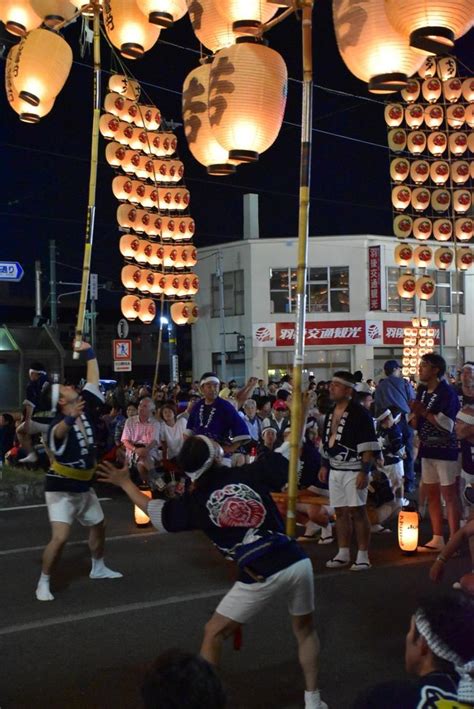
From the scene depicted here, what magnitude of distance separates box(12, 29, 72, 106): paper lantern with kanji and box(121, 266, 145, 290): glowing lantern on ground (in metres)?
9.97

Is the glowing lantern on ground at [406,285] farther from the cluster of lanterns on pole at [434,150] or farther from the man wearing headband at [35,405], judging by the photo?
the man wearing headband at [35,405]

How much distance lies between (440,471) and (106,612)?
3926mm

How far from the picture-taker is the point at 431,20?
5699mm

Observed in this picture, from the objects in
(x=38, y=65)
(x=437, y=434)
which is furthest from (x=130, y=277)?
(x=437, y=434)

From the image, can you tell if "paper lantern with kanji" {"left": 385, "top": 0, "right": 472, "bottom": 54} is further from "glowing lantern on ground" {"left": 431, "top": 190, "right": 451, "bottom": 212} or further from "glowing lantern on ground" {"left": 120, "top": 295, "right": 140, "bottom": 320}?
"glowing lantern on ground" {"left": 431, "top": 190, "right": 451, "bottom": 212}

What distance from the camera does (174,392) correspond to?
64.3 feet

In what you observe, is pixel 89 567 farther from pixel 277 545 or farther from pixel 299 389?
pixel 277 545

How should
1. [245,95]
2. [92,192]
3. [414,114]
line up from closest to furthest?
[245,95] < [92,192] < [414,114]

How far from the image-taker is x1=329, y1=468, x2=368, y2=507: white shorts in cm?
782

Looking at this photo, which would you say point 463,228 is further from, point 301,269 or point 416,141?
point 301,269

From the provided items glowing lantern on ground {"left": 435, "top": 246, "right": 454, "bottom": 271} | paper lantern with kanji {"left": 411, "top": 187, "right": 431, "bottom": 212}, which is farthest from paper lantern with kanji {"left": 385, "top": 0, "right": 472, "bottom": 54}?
glowing lantern on ground {"left": 435, "top": 246, "right": 454, "bottom": 271}

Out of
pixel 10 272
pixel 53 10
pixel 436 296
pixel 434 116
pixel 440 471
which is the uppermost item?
pixel 434 116

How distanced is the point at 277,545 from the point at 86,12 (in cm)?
749

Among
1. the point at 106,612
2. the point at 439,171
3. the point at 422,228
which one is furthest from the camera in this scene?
the point at 422,228
